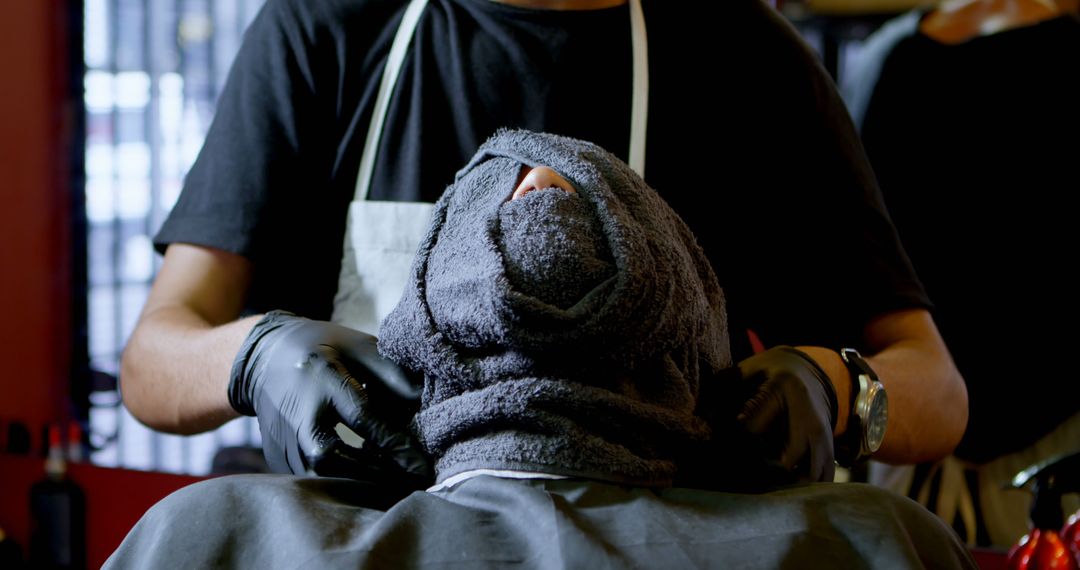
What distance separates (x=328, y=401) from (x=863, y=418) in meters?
0.53

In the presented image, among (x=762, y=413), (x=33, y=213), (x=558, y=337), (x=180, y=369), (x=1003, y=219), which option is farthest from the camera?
(x=33, y=213)

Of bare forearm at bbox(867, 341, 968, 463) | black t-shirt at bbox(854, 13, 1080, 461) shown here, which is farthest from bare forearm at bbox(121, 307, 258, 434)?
black t-shirt at bbox(854, 13, 1080, 461)

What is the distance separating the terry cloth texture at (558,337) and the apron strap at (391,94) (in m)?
0.40

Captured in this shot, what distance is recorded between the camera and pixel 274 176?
1174 millimetres

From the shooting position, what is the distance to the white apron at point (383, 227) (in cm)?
116

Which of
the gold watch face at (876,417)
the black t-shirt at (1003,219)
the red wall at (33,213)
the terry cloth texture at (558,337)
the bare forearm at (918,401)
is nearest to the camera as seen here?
the terry cloth texture at (558,337)

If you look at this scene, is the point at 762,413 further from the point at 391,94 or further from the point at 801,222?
the point at 391,94

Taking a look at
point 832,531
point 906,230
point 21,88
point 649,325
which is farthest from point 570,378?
point 21,88

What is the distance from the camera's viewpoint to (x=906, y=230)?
161cm

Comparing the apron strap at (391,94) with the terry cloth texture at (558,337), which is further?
the apron strap at (391,94)

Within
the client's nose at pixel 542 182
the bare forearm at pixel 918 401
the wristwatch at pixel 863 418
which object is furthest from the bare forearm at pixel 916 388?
the client's nose at pixel 542 182

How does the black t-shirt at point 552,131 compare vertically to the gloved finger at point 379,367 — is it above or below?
above

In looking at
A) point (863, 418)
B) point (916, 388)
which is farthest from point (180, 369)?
point (916, 388)

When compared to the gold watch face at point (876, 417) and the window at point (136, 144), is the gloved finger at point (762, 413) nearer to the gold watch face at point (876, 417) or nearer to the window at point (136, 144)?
the gold watch face at point (876, 417)
